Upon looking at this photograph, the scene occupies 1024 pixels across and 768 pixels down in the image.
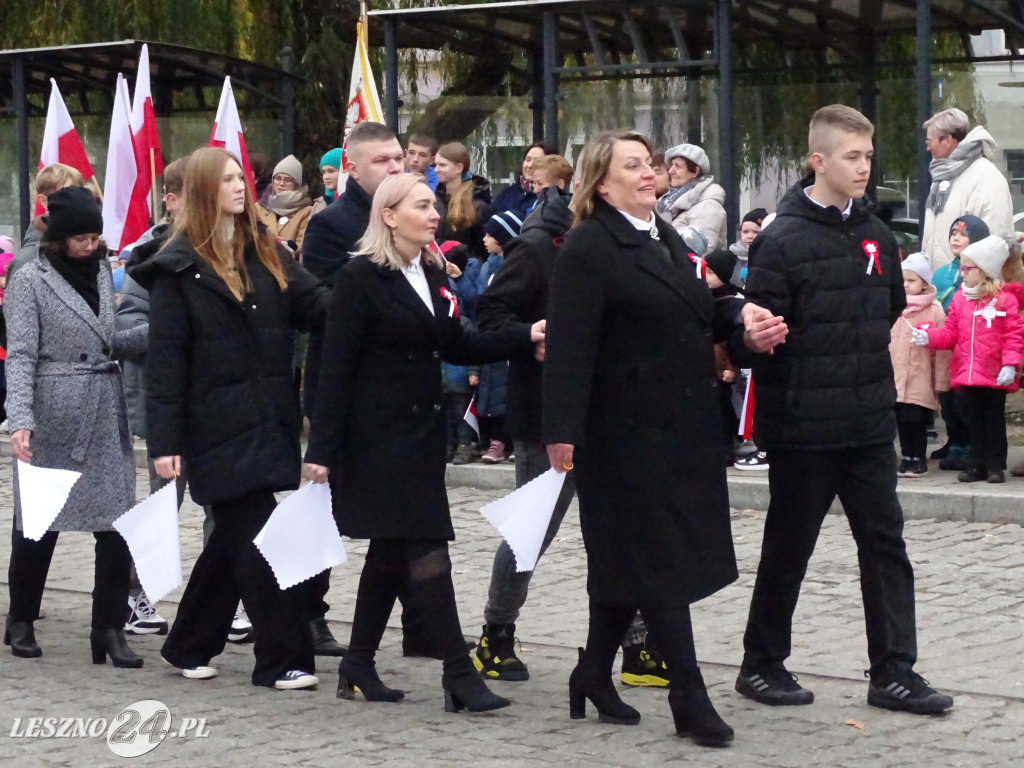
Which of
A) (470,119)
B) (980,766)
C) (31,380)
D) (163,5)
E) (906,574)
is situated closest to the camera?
(980,766)

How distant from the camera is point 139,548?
623cm

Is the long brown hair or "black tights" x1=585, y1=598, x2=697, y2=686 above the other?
the long brown hair

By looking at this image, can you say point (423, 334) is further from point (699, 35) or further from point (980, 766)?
point (699, 35)

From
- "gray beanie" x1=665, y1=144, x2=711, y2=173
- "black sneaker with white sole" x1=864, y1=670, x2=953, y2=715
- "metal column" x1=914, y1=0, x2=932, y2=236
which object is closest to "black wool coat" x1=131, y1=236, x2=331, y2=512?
"black sneaker with white sole" x1=864, y1=670, x2=953, y2=715

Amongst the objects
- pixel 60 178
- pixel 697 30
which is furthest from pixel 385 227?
pixel 697 30

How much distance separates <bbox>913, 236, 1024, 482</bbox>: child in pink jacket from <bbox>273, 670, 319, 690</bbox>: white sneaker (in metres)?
4.59

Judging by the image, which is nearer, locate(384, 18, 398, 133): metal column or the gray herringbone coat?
the gray herringbone coat

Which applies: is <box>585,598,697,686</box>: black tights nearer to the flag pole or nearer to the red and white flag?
the red and white flag

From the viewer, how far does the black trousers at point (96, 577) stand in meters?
6.58

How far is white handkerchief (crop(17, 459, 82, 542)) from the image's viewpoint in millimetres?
6410

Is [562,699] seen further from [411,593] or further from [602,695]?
[411,593]

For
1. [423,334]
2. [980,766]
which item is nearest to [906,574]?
[980,766]

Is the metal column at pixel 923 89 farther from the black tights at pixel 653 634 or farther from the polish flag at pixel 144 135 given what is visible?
the black tights at pixel 653 634

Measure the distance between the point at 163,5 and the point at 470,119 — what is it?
4765 mm
